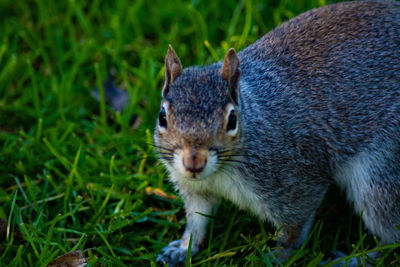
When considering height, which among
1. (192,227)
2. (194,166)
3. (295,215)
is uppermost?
(194,166)

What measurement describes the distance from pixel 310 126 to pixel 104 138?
146cm

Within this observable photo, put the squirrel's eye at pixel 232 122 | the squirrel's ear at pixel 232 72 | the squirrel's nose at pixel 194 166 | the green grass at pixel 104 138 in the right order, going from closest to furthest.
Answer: the squirrel's nose at pixel 194 166 → the squirrel's eye at pixel 232 122 → the squirrel's ear at pixel 232 72 → the green grass at pixel 104 138

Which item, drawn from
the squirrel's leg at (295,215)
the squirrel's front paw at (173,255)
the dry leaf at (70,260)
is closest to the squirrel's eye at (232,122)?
the squirrel's leg at (295,215)

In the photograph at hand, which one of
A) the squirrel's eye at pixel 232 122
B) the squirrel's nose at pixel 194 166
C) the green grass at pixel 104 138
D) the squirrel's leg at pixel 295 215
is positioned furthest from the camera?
the green grass at pixel 104 138

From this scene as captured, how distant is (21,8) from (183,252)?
2.73 meters

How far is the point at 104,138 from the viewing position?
3.76 m

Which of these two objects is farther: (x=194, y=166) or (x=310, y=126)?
(x=310, y=126)

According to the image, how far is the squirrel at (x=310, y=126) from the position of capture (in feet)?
9.27

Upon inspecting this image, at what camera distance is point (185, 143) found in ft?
8.14

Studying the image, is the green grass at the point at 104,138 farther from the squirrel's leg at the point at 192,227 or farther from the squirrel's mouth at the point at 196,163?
the squirrel's mouth at the point at 196,163

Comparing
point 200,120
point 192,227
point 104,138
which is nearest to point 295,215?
point 192,227

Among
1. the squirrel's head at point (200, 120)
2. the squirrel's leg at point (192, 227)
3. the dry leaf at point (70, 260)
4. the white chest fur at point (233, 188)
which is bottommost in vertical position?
the dry leaf at point (70, 260)

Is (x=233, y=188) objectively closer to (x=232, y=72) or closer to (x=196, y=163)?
(x=196, y=163)

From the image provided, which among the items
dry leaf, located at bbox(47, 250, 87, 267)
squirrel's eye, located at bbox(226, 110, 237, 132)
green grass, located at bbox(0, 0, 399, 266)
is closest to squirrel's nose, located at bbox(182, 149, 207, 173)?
squirrel's eye, located at bbox(226, 110, 237, 132)
